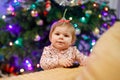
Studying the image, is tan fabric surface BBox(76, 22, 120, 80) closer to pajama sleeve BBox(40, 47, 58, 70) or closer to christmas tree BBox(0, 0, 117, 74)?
pajama sleeve BBox(40, 47, 58, 70)

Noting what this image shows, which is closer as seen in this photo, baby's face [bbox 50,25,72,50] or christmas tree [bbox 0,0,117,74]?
baby's face [bbox 50,25,72,50]

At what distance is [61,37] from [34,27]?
3.29ft

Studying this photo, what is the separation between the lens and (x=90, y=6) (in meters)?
2.41

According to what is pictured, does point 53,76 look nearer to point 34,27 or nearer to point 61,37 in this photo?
point 61,37

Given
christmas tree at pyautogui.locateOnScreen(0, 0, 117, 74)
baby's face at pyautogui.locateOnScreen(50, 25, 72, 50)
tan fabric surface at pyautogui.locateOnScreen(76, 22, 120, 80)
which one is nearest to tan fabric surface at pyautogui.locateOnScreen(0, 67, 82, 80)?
tan fabric surface at pyautogui.locateOnScreen(76, 22, 120, 80)

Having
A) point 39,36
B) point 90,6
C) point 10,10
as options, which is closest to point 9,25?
point 10,10

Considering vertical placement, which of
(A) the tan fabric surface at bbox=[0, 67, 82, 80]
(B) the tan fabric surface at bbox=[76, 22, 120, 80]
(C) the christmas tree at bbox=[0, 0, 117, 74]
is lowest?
(C) the christmas tree at bbox=[0, 0, 117, 74]

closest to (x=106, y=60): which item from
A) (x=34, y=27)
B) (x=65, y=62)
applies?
(x=65, y=62)

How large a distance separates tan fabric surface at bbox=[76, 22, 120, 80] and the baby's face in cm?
66

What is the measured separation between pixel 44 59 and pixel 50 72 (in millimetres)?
332

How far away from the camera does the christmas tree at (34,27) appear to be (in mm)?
2242

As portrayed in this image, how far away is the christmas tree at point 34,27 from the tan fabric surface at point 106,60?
5.11 feet

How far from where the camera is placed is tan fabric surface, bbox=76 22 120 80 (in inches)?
24.1

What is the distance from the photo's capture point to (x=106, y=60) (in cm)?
63
